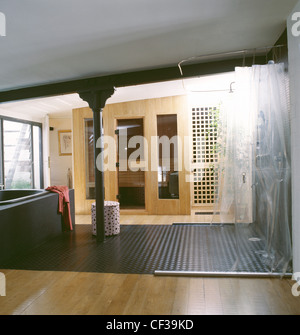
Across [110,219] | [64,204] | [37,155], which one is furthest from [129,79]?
[37,155]

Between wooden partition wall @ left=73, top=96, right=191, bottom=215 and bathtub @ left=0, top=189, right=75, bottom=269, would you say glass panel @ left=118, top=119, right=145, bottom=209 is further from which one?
bathtub @ left=0, top=189, right=75, bottom=269

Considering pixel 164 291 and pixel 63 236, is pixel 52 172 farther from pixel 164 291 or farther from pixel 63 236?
pixel 164 291

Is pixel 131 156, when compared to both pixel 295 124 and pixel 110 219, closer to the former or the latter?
pixel 110 219

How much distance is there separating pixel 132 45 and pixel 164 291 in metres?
2.42

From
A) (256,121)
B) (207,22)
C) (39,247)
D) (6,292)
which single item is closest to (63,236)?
(39,247)

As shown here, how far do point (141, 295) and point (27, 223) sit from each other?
79.0 inches

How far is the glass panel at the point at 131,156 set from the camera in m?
6.30

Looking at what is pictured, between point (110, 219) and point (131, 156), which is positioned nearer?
point (110, 219)

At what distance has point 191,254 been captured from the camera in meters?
3.51

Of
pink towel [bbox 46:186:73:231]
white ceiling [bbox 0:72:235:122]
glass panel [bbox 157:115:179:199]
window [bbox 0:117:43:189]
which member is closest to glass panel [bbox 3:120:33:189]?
window [bbox 0:117:43:189]

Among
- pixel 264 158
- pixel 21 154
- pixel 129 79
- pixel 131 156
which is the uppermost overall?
pixel 129 79

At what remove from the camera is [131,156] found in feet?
20.8

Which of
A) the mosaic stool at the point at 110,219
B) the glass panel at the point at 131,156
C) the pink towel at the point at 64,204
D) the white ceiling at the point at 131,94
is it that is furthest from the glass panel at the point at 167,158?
the pink towel at the point at 64,204

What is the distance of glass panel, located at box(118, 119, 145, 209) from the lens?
6.30m
